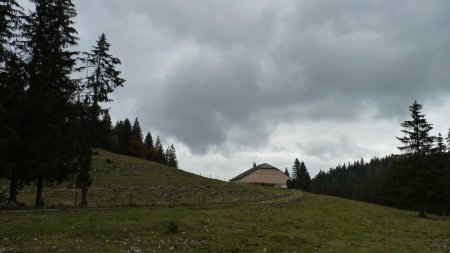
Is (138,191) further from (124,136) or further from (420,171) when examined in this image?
(124,136)

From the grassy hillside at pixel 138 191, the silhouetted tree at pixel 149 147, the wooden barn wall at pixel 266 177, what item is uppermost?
the silhouetted tree at pixel 149 147

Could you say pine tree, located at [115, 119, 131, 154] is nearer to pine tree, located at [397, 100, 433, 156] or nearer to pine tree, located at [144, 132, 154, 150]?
pine tree, located at [144, 132, 154, 150]

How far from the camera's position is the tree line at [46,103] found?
3416cm

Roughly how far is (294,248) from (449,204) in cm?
3900

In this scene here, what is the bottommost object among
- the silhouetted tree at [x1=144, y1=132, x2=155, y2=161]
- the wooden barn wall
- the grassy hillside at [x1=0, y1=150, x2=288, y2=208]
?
the grassy hillside at [x1=0, y1=150, x2=288, y2=208]

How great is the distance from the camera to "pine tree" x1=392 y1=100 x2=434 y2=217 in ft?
176

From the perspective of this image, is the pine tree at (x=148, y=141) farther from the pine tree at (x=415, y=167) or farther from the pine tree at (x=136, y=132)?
the pine tree at (x=415, y=167)

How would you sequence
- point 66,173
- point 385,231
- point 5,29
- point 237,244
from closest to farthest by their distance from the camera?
point 237,244, point 5,29, point 385,231, point 66,173

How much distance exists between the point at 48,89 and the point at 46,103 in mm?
2214

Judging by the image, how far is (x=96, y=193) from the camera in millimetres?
55344

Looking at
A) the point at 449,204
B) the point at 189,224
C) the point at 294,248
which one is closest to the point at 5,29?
the point at 189,224

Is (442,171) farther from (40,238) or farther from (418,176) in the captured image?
(40,238)

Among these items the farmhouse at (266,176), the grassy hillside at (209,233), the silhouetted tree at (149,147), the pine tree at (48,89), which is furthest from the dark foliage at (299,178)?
the pine tree at (48,89)

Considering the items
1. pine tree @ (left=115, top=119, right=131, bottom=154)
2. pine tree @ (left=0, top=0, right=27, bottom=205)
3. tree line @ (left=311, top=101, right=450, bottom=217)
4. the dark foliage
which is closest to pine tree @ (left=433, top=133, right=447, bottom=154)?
tree line @ (left=311, top=101, right=450, bottom=217)
